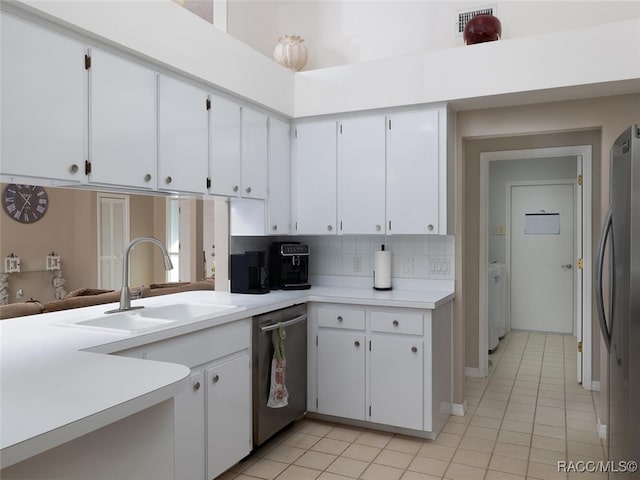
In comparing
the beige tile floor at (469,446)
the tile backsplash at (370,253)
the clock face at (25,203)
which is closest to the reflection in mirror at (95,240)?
the clock face at (25,203)

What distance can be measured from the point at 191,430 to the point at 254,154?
179 centimetres

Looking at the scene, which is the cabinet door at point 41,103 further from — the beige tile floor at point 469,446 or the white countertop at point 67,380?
the beige tile floor at point 469,446

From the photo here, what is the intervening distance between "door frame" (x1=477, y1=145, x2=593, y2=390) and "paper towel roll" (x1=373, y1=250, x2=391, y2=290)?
1.23 meters

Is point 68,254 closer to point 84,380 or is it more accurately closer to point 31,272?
point 31,272

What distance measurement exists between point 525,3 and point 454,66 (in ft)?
2.51

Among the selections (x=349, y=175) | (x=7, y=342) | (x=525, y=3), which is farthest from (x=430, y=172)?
(x=7, y=342)

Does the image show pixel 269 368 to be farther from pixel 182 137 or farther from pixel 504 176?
pixel 504 176

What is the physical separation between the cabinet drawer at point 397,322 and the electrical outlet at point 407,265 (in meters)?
0.68

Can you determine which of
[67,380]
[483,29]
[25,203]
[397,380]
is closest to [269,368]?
[397,380]

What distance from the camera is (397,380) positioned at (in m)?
A: 3.15

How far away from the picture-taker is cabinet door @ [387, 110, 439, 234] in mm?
3309

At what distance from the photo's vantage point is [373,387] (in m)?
3.22

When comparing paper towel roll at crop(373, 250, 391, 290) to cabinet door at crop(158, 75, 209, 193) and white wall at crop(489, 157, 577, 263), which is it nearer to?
cabinet door at crop(158, 75, 209, 193)

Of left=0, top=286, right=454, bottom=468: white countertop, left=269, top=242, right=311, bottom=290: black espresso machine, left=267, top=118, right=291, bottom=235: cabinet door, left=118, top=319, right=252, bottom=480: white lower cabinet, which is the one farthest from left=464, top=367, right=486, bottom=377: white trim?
left=0, top=286, right=454, bottom=468: white countertop
